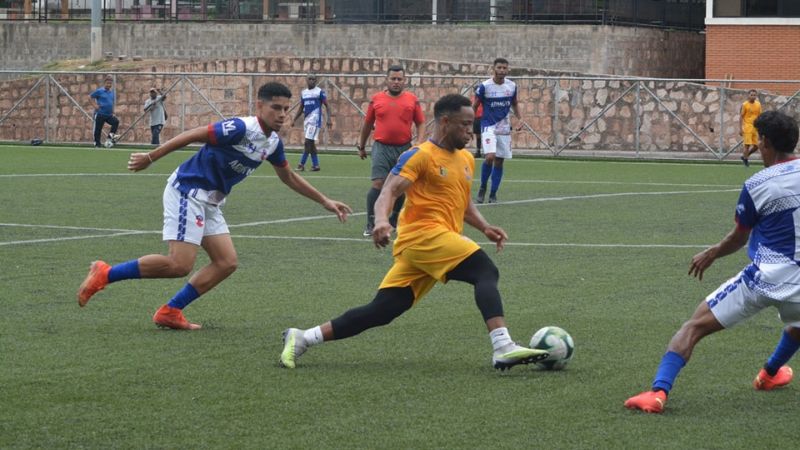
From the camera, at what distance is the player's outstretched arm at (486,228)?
28.6ft

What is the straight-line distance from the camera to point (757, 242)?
7262 mm

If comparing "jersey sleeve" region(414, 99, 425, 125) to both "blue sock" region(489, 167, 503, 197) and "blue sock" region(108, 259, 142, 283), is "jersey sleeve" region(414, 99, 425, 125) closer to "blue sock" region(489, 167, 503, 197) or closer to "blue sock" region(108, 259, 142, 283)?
"blue sock" region(489, 167, 503, 197)

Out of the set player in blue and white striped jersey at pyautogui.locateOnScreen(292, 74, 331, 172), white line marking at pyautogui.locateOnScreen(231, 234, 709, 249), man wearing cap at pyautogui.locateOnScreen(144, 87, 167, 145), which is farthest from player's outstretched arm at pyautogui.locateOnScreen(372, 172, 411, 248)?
man wearing cap at pyautogui.locateOnScreen(144, 87, 167, 145)

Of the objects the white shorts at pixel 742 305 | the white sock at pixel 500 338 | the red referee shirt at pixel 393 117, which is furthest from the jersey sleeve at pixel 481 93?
the white shorts at pixel 742 305

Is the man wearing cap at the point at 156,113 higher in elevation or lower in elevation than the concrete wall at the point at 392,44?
lower

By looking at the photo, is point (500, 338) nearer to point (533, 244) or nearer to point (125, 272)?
point (125, 272)

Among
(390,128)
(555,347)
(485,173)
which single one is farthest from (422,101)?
(555,347)

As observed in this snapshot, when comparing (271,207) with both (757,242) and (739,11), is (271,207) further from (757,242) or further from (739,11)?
(739,11)

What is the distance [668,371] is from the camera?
24.0 feet

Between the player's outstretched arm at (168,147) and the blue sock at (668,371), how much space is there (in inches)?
140

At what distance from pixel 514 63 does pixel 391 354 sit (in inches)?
1369

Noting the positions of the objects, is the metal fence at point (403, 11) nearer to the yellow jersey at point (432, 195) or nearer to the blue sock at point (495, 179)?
the blue sock at point (495, 179)

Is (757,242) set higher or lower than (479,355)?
higher

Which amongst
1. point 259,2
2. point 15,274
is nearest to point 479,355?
point 15,274
